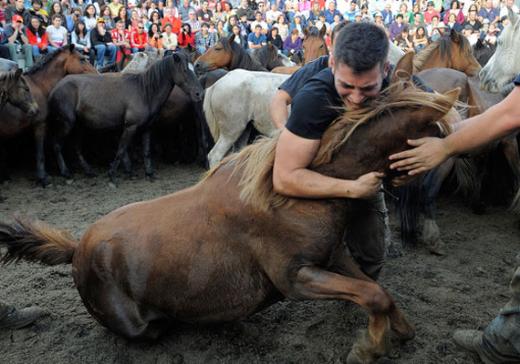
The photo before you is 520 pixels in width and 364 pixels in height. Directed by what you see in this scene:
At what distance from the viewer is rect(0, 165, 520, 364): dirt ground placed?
2779mm

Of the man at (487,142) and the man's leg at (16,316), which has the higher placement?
the man at (487,142)

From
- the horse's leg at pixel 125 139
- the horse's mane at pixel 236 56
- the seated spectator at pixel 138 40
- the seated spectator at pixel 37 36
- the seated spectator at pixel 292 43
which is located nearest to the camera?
the horse's leg at pixel 125 139

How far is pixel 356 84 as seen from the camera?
210 centimetres

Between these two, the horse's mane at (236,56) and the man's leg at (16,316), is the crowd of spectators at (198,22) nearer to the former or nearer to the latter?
the horse's mane at (236,56)

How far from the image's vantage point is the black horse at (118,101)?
7070 mm

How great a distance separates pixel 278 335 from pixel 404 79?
1.66 meters

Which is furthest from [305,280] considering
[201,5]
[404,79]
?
[201,5]

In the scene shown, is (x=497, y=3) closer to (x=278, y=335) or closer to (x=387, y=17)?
(x=387, y=17)

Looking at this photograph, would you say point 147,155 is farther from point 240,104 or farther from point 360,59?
point 360,59

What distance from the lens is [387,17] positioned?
18.2 meters

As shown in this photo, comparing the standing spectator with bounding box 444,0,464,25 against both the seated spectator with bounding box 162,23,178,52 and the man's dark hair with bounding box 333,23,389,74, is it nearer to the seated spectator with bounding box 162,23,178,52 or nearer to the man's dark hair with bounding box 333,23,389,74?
the seated spectator with bounding box 162,23,178,52

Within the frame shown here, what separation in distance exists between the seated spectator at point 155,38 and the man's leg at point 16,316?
9.79 metres

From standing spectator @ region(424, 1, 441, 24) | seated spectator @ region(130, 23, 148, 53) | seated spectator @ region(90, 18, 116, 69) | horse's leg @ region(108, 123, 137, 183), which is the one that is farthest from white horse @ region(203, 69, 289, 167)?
standing spectator @ region(424, 1, 441, 24)

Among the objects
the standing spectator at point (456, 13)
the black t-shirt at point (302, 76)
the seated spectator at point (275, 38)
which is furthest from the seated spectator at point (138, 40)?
the standing spectator at point (456, 13)
